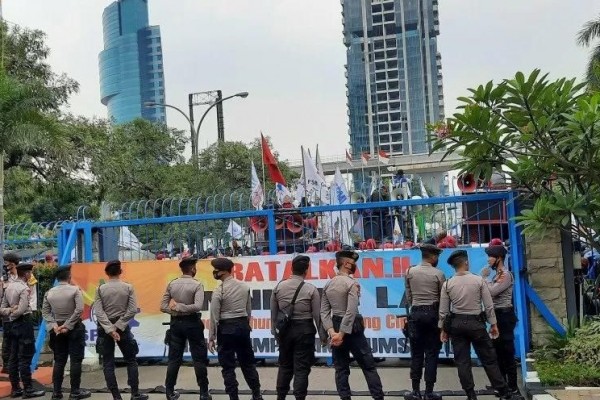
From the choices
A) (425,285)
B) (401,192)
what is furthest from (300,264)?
(401,192)

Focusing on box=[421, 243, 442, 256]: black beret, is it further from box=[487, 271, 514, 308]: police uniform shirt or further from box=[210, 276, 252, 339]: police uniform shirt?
box=[210, 276, 252, 339]: police uniform shirt

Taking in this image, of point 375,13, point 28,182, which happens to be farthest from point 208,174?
point 375,13

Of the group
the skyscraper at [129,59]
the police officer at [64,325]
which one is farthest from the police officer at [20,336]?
the skyscraper at [129,59]

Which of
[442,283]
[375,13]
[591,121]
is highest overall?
[375,13]

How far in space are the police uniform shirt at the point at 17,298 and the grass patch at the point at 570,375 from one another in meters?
6.13

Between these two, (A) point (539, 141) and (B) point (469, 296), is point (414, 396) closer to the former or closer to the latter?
(B) point (469, 296)

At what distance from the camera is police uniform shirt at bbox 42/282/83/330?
8305 mm

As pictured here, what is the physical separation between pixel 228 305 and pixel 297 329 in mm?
828

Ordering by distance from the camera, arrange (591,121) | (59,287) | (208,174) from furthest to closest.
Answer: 1. (208,174)
2. (59,287)
3. (591,121)

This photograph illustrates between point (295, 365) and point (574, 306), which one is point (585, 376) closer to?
point (574, 306)

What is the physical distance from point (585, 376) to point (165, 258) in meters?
6.00

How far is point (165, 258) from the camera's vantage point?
10469mm

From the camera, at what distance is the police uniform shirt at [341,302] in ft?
23.2

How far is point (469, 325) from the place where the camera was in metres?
7.10
